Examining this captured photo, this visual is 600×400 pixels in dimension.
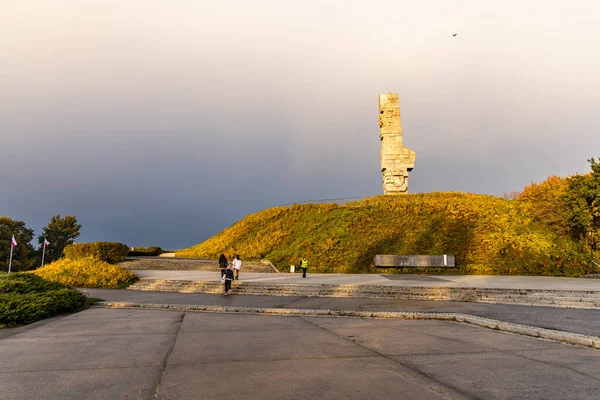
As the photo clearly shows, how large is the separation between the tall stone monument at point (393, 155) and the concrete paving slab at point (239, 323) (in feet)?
96.9

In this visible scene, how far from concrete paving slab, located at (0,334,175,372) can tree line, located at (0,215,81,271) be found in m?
43.7

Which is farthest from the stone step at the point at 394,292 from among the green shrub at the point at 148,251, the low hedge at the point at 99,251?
the green shrub at the point at 148,251

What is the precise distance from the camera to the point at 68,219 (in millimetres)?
51062

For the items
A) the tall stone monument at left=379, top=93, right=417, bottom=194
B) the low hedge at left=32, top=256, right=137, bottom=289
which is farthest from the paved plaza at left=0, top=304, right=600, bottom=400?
the tall stone monument at left=379, top=93, right=417, bottom=194

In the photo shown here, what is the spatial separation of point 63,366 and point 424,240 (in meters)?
26.1

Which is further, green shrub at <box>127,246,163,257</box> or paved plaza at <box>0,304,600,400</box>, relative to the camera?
green shrub at <box>127,246,163,257</box>

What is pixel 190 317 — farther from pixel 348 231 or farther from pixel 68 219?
pixel 68 219

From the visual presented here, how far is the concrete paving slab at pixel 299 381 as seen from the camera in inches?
155

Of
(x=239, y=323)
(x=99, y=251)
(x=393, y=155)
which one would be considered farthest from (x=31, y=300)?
(x=393, y=155)

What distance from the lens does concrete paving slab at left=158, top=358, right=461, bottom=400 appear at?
3.93 m

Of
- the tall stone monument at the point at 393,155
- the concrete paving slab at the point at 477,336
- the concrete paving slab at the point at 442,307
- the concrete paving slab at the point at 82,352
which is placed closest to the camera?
the concrete paving slab at the point at 82,352

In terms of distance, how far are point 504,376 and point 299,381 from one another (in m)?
2.82

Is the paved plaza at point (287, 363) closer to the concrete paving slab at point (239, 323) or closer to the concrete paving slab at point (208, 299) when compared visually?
the concrete paving slab at point (239, 323)

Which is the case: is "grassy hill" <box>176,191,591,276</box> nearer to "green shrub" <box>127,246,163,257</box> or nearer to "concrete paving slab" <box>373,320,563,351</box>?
"green shrub" <box>127,246,163,257</box>
